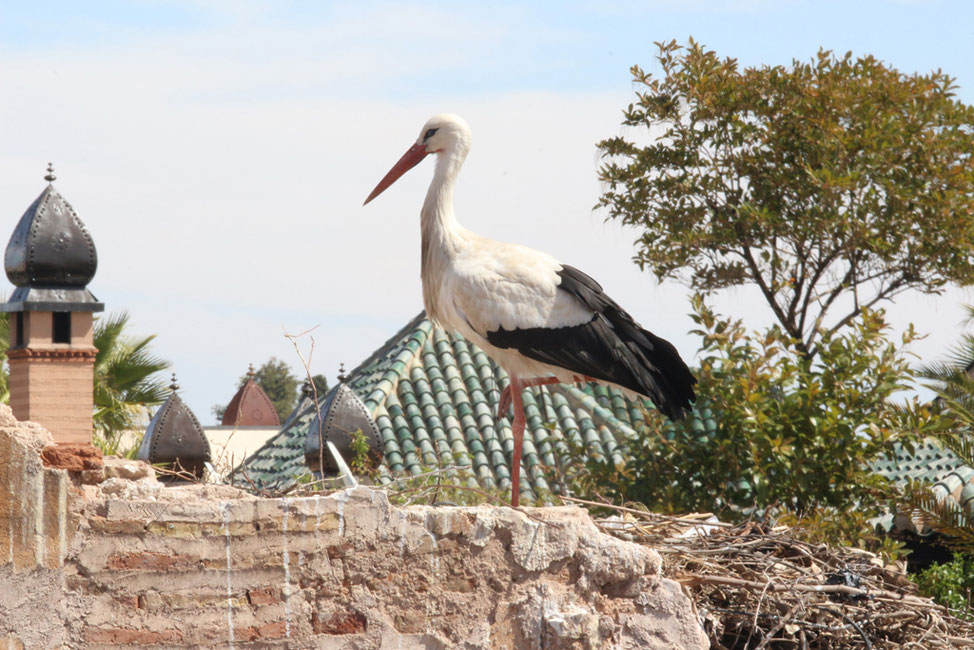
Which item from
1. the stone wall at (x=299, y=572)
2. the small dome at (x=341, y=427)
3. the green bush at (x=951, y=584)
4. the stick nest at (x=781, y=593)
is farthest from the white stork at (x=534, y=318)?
the green bush at (x=951, y=584)

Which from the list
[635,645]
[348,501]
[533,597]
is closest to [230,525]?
[348,501]

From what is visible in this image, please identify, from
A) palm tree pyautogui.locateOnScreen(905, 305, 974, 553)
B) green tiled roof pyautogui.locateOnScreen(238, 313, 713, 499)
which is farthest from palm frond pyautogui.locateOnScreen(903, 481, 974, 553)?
green tiled roof pyautogui.locateOnScreen(238, 313, 713, 499)

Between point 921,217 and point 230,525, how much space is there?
9137 mm

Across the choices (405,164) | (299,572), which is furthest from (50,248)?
(299,572)

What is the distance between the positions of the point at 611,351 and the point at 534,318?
0.36 m

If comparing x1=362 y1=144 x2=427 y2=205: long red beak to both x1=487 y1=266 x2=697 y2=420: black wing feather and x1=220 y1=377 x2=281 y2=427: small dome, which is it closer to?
x1=487 y1=266 x2=697 y2=420: black wing feather

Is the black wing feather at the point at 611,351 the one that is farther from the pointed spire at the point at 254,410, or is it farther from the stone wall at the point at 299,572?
the pointed spire at the point at 254,410

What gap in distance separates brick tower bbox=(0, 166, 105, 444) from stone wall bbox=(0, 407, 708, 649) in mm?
6679

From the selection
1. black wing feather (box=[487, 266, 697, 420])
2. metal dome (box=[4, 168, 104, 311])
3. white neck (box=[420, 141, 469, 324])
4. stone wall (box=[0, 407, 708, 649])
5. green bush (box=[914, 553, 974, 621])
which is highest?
metal dome (box=[4, 168, 104, 311])

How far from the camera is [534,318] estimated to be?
20.0ft

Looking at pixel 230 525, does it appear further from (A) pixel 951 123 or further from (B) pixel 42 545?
(A) pixel 951 123

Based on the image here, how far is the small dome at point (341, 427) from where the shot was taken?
31.3ft

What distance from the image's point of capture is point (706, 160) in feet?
40.3

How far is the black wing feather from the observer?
6086 mm
